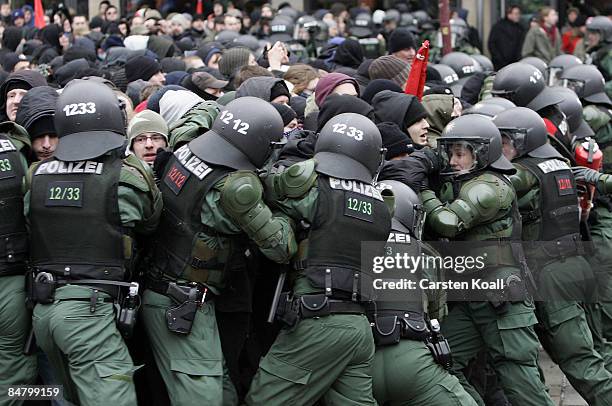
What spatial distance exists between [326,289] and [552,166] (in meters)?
2.32

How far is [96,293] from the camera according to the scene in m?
5.49

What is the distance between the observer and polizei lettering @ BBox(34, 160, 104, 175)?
5512 millimetres

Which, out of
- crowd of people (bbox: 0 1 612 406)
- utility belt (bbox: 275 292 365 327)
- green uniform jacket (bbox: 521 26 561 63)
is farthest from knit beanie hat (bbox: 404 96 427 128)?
green uniform jacket (bbox: 521 26 561 63)

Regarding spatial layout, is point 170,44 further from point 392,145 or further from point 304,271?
point 304,271

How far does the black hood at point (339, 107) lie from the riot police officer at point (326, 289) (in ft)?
2.88

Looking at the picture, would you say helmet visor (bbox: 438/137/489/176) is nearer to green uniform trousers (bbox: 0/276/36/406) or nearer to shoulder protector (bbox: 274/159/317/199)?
shoulder protector (bbox: 274/159/317/199)

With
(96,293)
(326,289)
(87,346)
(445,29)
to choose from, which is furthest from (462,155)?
(445,29)

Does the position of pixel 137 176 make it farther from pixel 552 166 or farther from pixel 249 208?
pixel 552 166

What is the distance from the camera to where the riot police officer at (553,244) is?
23.5ft

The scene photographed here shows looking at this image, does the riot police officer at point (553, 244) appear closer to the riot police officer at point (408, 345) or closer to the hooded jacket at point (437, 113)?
the hooded jacket at point (437, 113)

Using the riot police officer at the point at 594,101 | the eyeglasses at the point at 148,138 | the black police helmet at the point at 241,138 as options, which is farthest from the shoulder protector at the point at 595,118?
the black police helmet at the point at 241,138

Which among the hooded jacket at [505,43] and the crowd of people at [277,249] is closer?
the crowd of people at [277,249]

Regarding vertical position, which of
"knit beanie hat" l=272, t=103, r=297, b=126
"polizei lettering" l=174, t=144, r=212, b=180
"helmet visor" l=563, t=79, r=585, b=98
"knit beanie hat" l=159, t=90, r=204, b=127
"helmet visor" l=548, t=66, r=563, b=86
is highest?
"polizei lettering" l=174, t=144, r=212, b=180

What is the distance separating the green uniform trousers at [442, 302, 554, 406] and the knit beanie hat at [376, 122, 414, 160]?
0.99m
